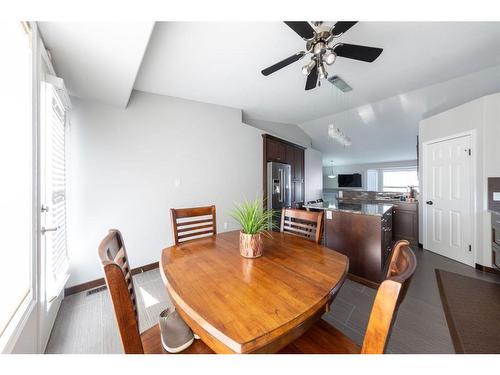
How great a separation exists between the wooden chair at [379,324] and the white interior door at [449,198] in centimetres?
329

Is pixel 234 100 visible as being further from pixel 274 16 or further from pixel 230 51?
pixel 274 16

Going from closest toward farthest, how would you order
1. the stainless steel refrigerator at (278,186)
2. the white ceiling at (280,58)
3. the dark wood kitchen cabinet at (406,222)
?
1. the white ceiling at (280,58)
2. the dark wood kitchen cabinet at (406,222)
3. the stainless steel refrigerator at (278,186)

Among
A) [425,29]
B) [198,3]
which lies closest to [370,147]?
[425,29]

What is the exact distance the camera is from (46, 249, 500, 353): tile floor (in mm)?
1403

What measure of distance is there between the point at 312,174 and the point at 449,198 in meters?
3.37

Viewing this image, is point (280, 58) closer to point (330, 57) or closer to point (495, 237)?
point (330, 57)

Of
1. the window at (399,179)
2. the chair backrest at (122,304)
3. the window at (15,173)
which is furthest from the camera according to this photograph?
the window at (399,179)

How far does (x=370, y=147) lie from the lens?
6215 mm

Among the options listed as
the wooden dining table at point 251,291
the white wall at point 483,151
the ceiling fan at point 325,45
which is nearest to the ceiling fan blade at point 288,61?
the ceiling fan at point 325,45

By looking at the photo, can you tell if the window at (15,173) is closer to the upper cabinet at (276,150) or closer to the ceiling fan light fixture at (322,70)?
the ceiling fan light fixture at (322,70)

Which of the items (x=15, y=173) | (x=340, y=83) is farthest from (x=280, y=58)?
(x=15, y=173)

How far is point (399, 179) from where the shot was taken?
293 inches

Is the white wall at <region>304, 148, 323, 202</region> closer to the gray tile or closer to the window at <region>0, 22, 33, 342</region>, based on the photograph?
the gray tile

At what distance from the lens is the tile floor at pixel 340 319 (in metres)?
1.40
